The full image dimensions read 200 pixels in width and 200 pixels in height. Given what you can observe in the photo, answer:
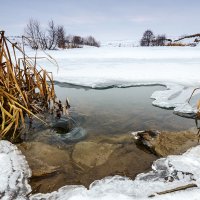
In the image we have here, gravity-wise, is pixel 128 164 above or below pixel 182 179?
below

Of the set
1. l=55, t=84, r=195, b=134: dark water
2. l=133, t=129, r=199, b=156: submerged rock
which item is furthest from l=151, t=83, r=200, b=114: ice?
l=133, t=129, r=199, b=156: submerged rock

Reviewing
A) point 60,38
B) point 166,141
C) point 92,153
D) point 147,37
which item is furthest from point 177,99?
point 147,37

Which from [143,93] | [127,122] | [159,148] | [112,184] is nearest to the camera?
[112,184]

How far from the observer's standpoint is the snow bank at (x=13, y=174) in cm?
127

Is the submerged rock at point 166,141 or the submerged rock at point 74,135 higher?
the submerged rock at point 166,141

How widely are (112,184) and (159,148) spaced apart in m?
0.63

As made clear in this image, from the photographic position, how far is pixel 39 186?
56.4 inches

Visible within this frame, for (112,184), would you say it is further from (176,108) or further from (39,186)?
(176,108)

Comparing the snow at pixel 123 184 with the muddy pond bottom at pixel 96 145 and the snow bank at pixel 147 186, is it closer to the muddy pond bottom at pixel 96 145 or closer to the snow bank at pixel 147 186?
the snow bank at pixel 147 186

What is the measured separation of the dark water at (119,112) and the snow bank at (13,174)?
0.78 metres

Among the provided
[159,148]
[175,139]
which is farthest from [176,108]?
[159,148]

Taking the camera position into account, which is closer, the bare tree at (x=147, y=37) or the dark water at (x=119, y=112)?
the dark water at (x=119, y=112)

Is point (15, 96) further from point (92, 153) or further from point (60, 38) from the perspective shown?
point (60, 38)

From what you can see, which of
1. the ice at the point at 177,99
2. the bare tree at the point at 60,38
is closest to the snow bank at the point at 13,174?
the ice at the point at 177,99
